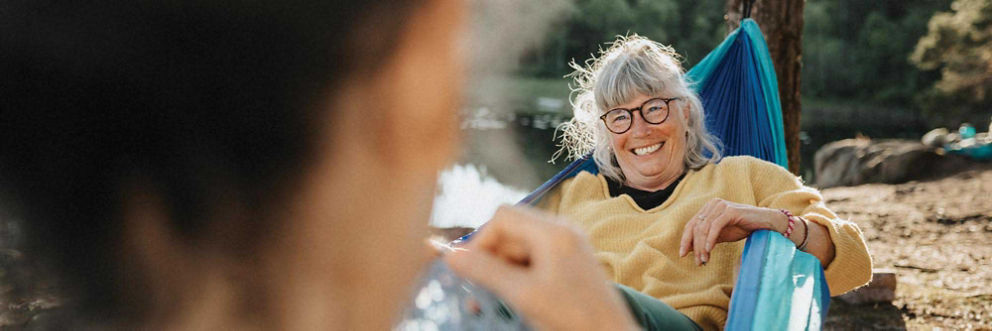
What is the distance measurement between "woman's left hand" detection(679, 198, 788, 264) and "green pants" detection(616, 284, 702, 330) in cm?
33

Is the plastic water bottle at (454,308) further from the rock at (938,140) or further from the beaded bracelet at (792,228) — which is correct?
the rock at (938,140)

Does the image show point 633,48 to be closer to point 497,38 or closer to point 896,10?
point 497,38

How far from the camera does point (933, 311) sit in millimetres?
3271

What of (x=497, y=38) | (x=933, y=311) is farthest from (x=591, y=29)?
(x=497, y=38)

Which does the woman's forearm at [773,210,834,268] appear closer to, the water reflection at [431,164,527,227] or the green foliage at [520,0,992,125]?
the water reflection at [431,164,527,227]

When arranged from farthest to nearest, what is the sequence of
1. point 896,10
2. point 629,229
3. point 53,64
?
1. point 896,10
2. point 629,229
3. point 53,64

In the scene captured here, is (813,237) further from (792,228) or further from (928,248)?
(928,248)

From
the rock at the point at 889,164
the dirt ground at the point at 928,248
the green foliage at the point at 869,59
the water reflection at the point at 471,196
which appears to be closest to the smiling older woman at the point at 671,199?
the water reflection at the point at 471,196

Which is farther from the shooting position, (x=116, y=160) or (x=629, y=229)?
(x=629, y=229)

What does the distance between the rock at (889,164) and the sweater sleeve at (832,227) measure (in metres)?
7.58

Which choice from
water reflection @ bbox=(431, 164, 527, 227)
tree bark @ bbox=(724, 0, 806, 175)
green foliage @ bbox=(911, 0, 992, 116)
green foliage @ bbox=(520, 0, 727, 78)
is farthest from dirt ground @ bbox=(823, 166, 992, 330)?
green foliage @ bbox=(911, 0, 992, 116)

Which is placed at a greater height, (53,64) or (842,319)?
(53,64)

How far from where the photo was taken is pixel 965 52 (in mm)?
13383

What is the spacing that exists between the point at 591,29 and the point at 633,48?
1351 centimetres
